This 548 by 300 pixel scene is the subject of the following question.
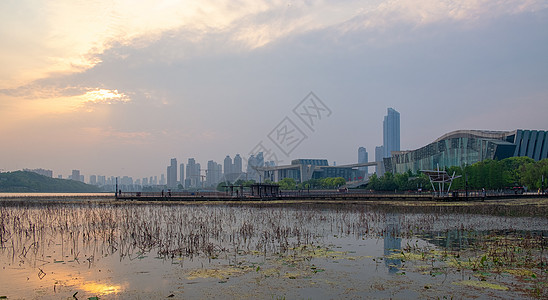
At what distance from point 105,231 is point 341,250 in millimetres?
14016

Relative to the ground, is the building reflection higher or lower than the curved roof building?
lower

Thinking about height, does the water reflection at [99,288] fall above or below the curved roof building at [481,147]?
below

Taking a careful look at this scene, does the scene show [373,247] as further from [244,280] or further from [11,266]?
[11,266]

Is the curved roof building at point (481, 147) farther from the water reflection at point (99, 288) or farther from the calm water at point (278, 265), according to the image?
the water reflection at point (99, 288)

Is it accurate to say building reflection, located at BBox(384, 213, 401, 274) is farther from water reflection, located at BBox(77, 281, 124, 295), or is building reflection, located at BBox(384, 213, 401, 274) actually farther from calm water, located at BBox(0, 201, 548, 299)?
water reflection, located at BBox(77, 281, 124, 295)

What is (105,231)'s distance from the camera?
22.7m

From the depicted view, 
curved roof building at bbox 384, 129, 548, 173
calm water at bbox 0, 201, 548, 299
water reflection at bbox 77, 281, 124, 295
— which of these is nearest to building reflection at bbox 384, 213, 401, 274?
calm water at bbox 0, 201, 548, 299

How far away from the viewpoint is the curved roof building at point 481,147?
10294 centimetres

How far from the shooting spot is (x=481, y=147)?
105625 millimetres

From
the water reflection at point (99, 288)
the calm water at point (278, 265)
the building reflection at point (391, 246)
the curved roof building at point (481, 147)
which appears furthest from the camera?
the curved roof building at point (481, 147)

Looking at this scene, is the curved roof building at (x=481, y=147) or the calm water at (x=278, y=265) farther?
the curved roof building at (x=481, y=147)

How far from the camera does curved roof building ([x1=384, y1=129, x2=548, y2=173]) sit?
103 m

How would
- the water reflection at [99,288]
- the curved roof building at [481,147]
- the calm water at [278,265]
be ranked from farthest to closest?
1. the curved roof building at [481,147]
2. the water reflection at [99,288]
3. the calm water at [278,265]

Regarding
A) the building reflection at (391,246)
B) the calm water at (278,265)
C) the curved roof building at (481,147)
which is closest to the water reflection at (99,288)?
the calm water at (278,265)
